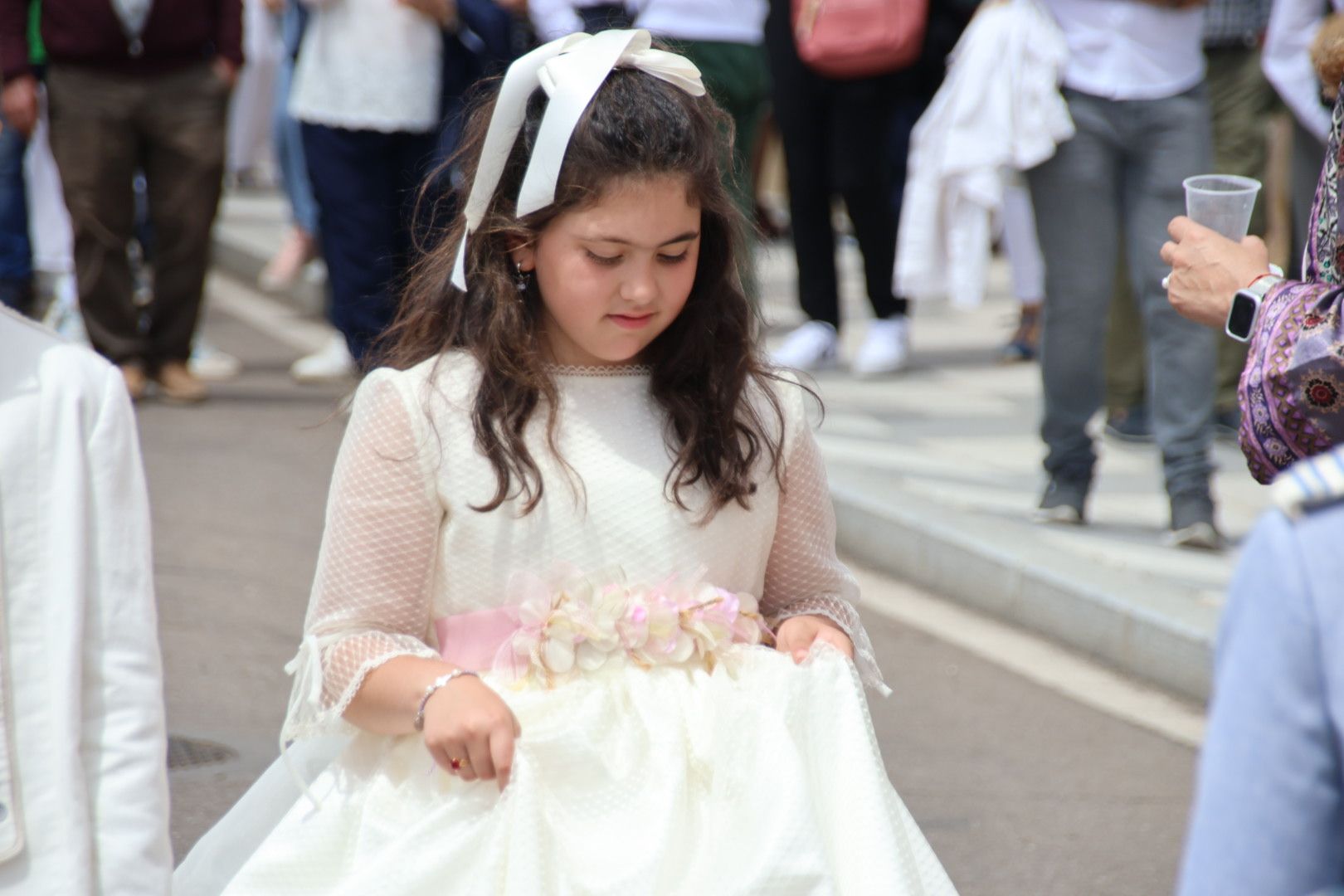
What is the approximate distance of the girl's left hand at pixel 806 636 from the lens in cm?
249

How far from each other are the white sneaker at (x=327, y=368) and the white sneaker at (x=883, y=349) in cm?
221

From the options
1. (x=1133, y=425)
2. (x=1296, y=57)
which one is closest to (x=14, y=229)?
(x=1133, y=425)

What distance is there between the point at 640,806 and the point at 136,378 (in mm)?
6168

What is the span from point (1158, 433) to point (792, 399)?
3.40 metres

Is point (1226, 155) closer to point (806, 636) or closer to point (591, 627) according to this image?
point (806, 636)

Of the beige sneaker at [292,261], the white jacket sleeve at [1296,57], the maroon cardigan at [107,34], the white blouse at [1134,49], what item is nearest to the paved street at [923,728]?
the white blouse at [1134,49]

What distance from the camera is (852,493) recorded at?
6332mm

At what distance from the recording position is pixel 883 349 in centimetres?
855

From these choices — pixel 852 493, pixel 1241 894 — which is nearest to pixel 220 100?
pixel 852 493

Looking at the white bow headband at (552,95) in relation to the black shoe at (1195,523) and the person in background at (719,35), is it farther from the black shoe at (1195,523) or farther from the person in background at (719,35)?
the person in background at (719,35)

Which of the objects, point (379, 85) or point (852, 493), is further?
point (379, 85)

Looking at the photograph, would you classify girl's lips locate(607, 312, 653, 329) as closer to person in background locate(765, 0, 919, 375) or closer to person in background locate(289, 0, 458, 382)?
person in background locate(289, 0, 458, 382)

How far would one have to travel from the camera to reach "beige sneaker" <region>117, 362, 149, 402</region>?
7.95 metres

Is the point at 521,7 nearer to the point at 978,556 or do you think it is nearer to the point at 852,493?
the point at 852,493
